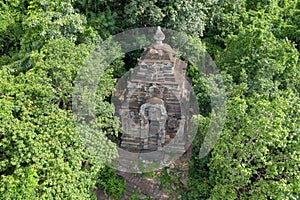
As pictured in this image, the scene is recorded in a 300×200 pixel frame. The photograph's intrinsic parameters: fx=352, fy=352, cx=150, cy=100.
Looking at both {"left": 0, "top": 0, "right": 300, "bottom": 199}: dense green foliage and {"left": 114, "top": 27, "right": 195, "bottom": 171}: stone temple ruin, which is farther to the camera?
{"left": 114, "top": 27, "right": 195, "bottom": 171}: stone temple ruin

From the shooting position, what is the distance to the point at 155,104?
1434cm

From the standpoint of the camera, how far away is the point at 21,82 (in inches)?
489

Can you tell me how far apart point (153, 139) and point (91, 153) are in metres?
4.31

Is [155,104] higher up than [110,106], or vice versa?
[155,104]

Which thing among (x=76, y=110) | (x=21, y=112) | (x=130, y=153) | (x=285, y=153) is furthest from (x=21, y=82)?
(x=285, y=153)

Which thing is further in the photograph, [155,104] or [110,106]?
[155,104]

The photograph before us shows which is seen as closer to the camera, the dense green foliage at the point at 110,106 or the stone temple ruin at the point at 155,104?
the dense green foliage at the point at 110,106

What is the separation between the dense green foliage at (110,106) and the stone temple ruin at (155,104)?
101 centimetres

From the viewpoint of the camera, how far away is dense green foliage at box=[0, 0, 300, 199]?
35.1 ft

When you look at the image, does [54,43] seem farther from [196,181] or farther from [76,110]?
[196,181]

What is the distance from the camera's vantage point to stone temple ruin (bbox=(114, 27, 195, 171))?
14016 mm

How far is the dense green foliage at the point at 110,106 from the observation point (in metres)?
10.7

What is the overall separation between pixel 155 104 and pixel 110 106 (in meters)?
1.91

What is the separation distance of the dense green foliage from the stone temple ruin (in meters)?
1.01
